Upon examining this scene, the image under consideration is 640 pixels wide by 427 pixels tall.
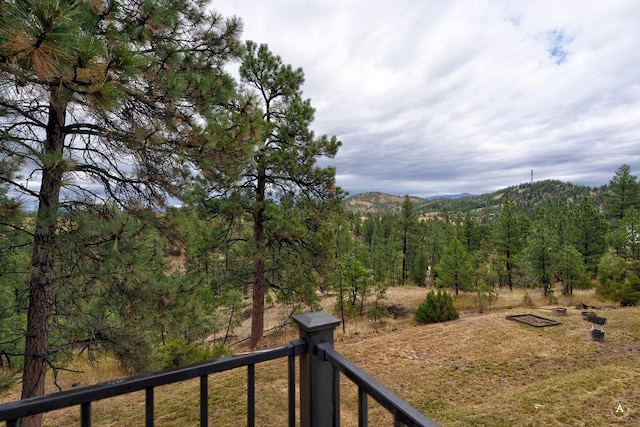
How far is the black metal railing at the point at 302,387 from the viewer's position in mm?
1087

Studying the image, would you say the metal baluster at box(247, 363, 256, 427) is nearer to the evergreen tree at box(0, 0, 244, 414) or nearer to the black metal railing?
the black metal railing

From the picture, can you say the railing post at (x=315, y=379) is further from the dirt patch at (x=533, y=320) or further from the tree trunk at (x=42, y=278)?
the dirt patch at (x=533, y=320)

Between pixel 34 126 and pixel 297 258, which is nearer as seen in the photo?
pixel 34 126

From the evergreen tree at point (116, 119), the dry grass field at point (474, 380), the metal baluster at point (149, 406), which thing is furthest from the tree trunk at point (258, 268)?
the metal baluster at point (149, 406)

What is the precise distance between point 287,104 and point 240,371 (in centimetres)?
698

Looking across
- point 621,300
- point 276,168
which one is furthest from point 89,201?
point 621,300

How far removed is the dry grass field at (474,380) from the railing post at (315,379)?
12.9 ft

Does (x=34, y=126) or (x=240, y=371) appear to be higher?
(x=34, y=126)

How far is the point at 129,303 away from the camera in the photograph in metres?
3.77

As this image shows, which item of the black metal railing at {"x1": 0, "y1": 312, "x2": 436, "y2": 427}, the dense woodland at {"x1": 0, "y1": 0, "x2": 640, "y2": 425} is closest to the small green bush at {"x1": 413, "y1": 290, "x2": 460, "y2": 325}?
the dense woodland at {"x1": 0, "y1": 0, "x2": 640, "y2": 425}

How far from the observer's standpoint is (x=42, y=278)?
3213 millimetres

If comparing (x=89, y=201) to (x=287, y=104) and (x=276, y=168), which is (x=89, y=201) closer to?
(x=276, y=168)

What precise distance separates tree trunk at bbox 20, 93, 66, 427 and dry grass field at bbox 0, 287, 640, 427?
2226 mm

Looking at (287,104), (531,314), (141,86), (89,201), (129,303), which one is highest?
(287,104)
